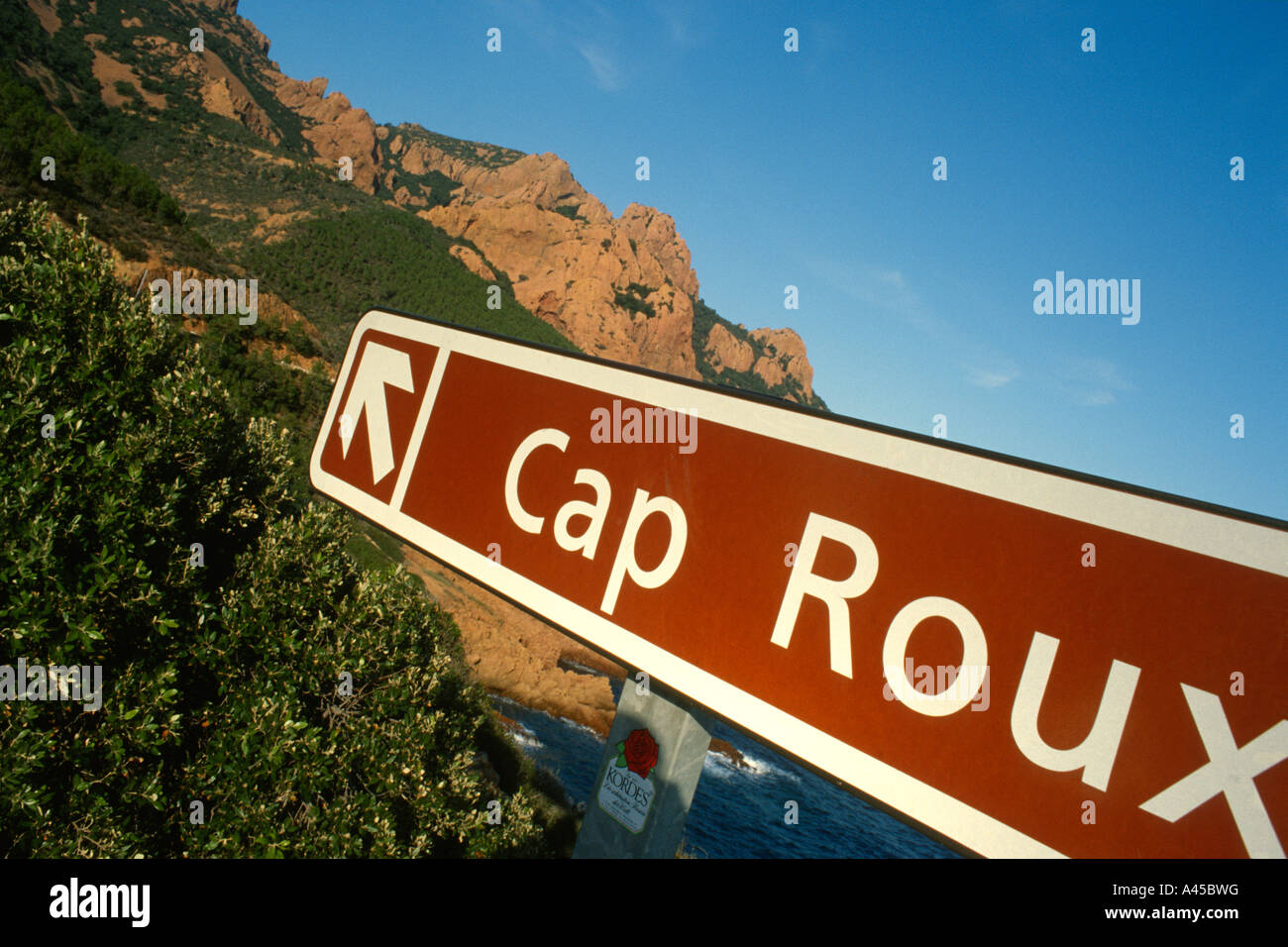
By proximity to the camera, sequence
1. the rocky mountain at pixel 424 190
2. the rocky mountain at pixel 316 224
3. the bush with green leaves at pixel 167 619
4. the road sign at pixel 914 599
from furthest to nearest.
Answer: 1. the rocky mountain at pixel 424 190
2. the rocky mountain at pixel 316 224
3. the bush with green leaves at pixel 167 619
4. the road sign at pixel 914 599

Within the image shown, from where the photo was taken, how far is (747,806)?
88.6 ft

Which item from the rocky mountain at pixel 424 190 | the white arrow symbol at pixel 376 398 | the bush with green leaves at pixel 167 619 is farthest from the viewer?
the rocky mountain at pixel 424 190

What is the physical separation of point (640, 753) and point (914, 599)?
785mm

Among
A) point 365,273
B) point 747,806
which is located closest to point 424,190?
point 365,273

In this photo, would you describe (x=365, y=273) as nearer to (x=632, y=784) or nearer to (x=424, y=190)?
(x=632, y=784)

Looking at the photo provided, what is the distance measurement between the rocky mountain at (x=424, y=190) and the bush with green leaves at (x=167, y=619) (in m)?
61.0

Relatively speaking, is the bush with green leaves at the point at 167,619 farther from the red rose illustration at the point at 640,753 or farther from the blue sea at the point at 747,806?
the blue sea at the point at 747,806

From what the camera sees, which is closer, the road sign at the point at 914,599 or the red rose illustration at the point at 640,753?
the road sign at the point at 914,599

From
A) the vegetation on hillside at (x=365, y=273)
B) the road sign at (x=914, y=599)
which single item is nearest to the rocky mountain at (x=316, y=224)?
the vegetation on hillside at (x=365, y=273)

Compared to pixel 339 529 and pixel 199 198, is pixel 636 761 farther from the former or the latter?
pixel 199 198

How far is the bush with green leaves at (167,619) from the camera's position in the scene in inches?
181

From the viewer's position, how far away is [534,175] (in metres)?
168
